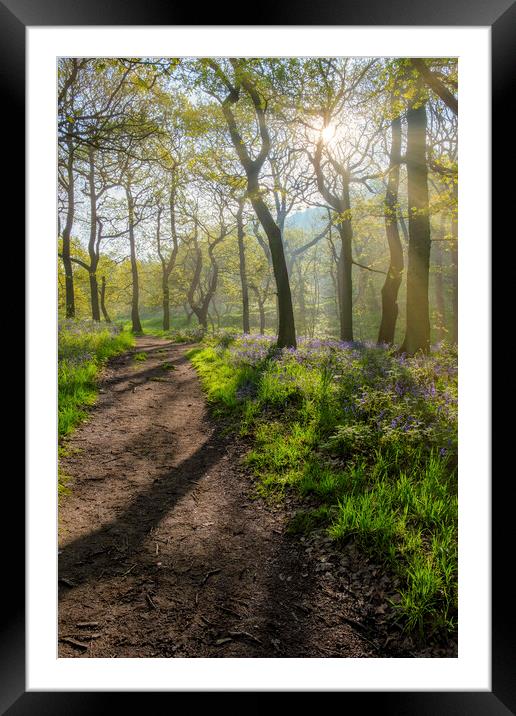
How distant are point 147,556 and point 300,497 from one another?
1552 millimetres

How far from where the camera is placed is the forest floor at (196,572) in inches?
82.3

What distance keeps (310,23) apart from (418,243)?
6.93 meters

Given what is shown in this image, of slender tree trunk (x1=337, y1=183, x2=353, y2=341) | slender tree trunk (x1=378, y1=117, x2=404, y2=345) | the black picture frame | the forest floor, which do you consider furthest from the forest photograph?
slender tree trunk (x1=337, y1=183, x2=353, y2=341)

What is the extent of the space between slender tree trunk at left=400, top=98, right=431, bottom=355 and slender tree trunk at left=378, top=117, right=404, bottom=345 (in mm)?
1516

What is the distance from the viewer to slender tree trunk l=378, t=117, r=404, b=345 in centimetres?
1028

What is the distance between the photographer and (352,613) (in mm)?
2227

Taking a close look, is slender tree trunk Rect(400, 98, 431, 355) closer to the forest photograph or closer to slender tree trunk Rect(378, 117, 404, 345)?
the forest photograph

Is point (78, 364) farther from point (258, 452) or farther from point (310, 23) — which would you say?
point (310, 23)

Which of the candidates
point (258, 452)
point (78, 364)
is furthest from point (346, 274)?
point (258, 452)

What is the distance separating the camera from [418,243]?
7797 mm

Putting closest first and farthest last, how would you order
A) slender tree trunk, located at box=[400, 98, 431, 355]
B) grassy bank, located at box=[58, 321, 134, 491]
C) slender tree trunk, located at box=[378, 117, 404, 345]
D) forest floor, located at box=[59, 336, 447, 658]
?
forest floor, located at box=[59, 336, 447, 658], grassy bank, located at box=[58, 321, 134, 491], slender tree trunk, located at box=[400, 98, 431, 355], slender tree trunk, located at box=[378, 117, 404, 345]
